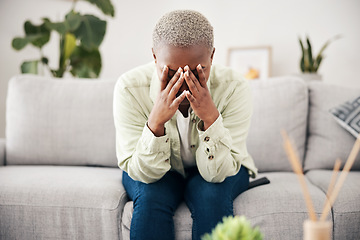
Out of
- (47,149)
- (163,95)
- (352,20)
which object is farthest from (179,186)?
(352,20)

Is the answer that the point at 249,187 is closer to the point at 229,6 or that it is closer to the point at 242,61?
the point at 242,61

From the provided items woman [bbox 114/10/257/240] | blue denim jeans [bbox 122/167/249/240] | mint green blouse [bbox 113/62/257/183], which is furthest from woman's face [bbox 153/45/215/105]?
blue denim jeans [bbox 122/167/249/240]

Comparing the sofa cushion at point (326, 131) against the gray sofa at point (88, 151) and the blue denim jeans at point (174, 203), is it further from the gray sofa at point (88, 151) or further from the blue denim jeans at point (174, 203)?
the blue denim jeans at point (174, 203)

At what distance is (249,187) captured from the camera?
125 centimetres

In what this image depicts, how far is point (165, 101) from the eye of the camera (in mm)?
975

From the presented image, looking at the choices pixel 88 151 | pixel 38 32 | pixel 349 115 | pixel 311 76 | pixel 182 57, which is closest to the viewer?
pixel 182 57

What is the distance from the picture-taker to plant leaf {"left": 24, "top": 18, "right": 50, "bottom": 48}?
7.43ft

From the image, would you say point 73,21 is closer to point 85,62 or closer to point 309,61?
point 85,62

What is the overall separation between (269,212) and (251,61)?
4.92 ft

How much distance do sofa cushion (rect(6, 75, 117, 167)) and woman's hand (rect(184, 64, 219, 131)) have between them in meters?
0.79

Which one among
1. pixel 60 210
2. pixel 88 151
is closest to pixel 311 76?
pixel 88 151

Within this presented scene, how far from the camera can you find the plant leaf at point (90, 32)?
2.26 m

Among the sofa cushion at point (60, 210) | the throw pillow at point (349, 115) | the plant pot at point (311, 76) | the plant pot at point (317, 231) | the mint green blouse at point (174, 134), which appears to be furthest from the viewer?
the plant pot at point (311, 76)

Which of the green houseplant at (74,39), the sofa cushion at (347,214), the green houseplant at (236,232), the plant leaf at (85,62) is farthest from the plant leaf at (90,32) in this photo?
the green houseplant at (236,232)
